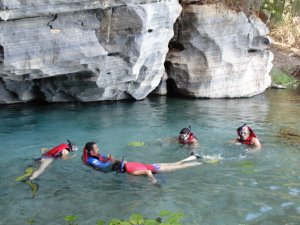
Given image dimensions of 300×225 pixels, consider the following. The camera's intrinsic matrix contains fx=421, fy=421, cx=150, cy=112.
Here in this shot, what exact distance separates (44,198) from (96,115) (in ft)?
24.3

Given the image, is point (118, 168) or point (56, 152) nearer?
point (118, 168)

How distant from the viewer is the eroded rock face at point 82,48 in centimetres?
1267

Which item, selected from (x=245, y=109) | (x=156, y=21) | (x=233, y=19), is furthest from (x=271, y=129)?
(x=233, y=19)

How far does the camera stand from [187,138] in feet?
35.3

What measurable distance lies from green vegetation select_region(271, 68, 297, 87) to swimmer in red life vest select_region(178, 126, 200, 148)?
Answer: 44.0ft

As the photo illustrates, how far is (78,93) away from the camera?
16.8 metres

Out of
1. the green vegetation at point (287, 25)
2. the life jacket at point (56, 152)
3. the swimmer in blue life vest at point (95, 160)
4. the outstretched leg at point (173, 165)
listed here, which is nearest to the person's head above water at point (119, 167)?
the swimmer in blue life vest at point (95, 160)

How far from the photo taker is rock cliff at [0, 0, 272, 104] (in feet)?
42.4

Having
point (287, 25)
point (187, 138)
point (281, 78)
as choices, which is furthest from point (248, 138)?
point (287, 25)

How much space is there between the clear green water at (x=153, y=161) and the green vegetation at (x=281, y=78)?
6634 mm

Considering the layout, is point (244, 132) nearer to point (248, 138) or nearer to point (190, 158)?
point (248, 138)

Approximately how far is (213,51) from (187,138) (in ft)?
27.6

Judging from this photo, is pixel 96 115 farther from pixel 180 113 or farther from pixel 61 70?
A: pixel 180 113

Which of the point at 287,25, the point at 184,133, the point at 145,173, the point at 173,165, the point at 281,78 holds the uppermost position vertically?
the point at 287,25
